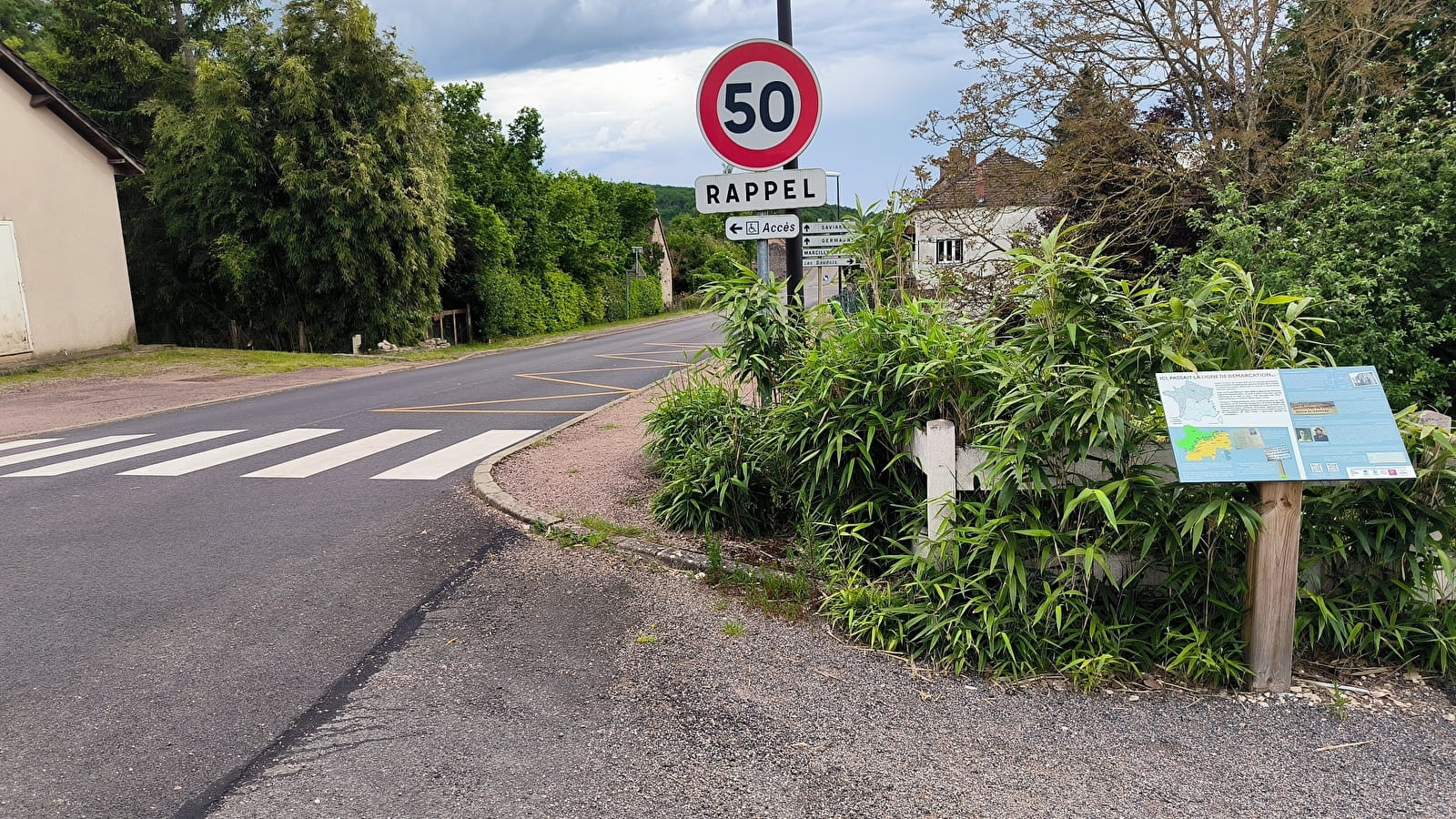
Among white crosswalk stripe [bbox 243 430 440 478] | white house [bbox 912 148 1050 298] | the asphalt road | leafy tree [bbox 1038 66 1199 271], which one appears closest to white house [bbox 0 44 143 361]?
the asphalt road

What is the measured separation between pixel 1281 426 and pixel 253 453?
934 cm

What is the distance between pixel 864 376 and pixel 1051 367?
3.40ft

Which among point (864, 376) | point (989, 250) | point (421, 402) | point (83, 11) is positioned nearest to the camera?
point (864, 376)

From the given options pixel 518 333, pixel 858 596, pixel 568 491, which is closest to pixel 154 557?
pixel 568 491

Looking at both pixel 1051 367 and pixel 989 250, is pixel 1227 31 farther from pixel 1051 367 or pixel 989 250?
pixel 1051 367

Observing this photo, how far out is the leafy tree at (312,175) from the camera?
2378 cm

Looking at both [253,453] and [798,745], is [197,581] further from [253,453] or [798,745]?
[253,453]

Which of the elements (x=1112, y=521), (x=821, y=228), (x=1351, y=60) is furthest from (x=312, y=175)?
(x=1112, y=521)

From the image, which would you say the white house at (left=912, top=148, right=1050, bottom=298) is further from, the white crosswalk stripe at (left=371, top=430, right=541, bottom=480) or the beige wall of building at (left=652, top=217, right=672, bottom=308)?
Result: the beige wall of building at (left=652, top=217, right=672, bottom=308)

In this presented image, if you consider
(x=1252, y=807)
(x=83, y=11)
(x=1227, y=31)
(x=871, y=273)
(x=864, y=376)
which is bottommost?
→ (x=1252, y=807)

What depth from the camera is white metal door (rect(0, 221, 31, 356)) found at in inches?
704

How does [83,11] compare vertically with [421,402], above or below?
above

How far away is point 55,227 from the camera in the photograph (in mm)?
19172

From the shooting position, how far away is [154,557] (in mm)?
5559
